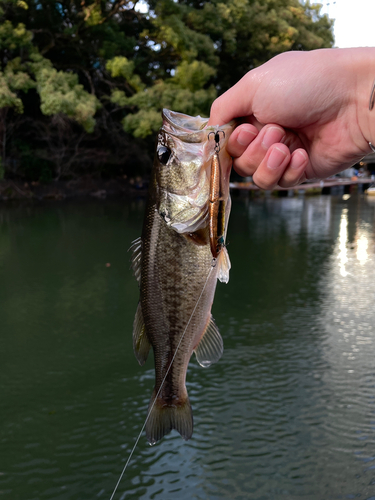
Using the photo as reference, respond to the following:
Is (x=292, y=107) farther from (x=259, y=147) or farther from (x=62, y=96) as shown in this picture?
(x=62, y=96)

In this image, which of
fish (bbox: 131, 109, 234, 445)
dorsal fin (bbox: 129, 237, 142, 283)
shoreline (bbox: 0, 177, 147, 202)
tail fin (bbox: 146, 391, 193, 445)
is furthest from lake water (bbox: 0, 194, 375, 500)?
shoreline (bbox: 0, 177, 147, 202)

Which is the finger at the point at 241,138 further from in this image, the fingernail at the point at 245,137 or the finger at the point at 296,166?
the finger at the point at 296,166

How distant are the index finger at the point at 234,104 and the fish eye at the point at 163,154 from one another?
0.23m

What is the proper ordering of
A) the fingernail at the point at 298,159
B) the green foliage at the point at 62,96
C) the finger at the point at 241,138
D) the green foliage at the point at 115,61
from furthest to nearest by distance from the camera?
the green foliage at the point at 115,61 → the green foliage at the point at 62,96 → the fingernail at the point at 298,159 → the finger at the point at 241,138

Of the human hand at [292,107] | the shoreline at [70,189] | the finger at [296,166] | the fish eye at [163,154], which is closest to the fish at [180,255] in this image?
the fish eye at [163,154]

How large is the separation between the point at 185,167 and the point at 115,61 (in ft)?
54.0

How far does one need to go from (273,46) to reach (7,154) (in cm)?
1176

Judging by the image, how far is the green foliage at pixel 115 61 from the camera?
661 inches

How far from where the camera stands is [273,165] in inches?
74.5

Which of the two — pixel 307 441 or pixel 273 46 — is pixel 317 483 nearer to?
pixel 307 441

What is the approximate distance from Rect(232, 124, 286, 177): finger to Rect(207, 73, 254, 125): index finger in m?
0.11

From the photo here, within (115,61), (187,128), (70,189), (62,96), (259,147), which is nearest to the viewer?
(187,128)

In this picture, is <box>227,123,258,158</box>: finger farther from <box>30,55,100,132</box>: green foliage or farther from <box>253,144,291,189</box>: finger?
<box>30,55,100,132</box>: green foliage

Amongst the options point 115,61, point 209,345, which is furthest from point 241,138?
point 115,61
